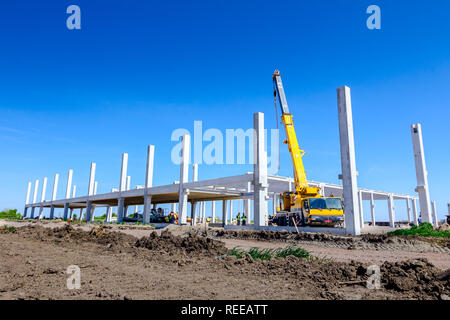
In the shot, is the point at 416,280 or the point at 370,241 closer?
the point at 416,280

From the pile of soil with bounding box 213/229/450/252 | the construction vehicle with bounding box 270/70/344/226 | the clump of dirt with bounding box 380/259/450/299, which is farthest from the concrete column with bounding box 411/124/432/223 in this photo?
the clump of dirt with bounding box 380/259/450/299

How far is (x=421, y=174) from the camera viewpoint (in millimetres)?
20500

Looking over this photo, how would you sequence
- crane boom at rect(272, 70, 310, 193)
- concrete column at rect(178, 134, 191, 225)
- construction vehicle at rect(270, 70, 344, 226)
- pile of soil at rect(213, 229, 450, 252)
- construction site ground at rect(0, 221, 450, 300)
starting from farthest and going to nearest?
concrete column at rect(178, 134, 191, 225) → crane boom at rect(272, 70, 310, 193) → construction vehicle at rect(270, 70, 344, 226) → pile of soil at rect(213, 229, 450, 252) → construction site ground at rect(0, 221, 450, 300)

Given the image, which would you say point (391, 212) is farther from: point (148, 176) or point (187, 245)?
point (187, 245)

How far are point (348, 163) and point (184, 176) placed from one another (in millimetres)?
16905

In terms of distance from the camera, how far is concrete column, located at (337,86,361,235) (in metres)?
15.6

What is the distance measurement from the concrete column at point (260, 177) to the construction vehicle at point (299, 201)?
1.31 metres

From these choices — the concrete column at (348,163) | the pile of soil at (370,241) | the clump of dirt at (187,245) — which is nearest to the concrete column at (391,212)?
the concrete column at (348,163)

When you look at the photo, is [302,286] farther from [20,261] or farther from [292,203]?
[292,203]

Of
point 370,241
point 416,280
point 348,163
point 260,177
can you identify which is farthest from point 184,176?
point 416,280

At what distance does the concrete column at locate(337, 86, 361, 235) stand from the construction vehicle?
1206mm

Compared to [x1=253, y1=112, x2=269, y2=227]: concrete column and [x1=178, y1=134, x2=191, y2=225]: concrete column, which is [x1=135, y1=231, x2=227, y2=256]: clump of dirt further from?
[x1=178, y1=134, x2=191, y2=225]: concrete column
